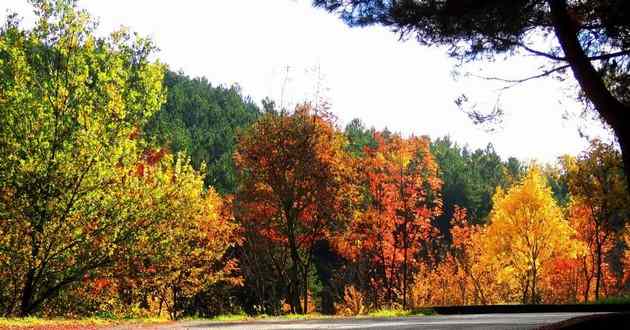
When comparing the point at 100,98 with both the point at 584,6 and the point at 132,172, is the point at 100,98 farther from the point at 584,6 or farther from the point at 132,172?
the point at 584,6

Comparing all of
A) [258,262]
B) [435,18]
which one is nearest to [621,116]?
[435,18]

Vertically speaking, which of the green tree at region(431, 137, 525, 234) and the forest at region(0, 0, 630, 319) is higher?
the green tree at region(431, 137, 525, 234)

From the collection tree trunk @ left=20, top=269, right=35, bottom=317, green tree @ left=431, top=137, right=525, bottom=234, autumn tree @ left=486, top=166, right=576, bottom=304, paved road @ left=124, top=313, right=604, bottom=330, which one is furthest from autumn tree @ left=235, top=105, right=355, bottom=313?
green tree @ left=431, top=137, right=525, bottom=234

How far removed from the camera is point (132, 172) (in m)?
17.6

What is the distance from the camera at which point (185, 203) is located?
1781cm

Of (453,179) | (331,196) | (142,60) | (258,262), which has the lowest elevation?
(258,262)

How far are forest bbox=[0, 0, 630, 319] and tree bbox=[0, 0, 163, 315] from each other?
42 mm

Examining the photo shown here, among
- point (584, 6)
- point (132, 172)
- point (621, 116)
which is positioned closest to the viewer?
point (621, 116)

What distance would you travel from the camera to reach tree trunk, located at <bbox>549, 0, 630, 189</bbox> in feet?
33.1

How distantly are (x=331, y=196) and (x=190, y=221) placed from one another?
10.3m

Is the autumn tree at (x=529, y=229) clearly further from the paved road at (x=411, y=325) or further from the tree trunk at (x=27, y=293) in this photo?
the tree trunk at (x=27, y=293)

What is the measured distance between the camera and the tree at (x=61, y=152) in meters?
15.5

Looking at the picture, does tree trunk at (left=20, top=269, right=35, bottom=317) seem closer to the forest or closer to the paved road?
the forest

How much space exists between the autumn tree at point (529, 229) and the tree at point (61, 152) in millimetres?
28431
